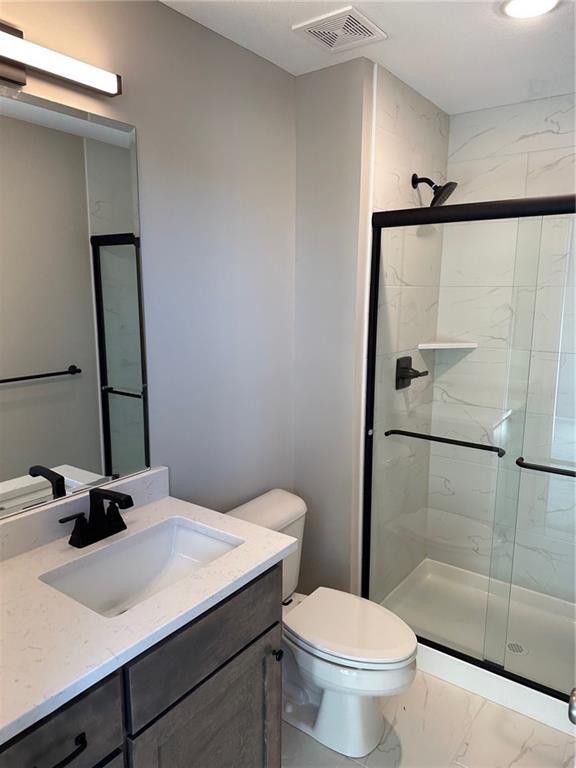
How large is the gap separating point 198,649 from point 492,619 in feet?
5.39

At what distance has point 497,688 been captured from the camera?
2.10 m

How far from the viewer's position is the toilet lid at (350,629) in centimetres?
167

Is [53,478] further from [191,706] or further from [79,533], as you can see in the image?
[191,706]

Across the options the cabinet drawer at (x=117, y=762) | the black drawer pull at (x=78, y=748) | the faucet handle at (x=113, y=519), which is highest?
the faucet handle at (x=113, y=519)

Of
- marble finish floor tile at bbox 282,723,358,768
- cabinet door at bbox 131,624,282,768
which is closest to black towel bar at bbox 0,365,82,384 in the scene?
cabinet door at bbox 131,624,282,768

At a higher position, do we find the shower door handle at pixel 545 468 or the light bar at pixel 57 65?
the light bar at pixel 57 65

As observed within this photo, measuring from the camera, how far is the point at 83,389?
1537 millimetres

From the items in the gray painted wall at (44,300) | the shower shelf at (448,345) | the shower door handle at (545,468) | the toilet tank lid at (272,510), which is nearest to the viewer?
the gray painted wall at (44,300)

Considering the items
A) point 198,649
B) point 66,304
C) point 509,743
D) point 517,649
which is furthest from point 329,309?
point 509,743

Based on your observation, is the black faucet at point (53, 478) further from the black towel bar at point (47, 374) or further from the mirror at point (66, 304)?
the black towel bar at point (47, 374)

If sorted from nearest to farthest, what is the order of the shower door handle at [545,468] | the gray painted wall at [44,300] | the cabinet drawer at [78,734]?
the cabinet drawer at [78,734], the gray painted wall at [44,300], the shower door handle at [545,468]

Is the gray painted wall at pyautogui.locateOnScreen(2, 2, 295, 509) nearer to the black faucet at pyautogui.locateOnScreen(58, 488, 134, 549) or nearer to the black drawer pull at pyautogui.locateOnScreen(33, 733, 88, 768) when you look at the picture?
the black faucet at pyautogui.locateOnScreen(58, 488, 134, 549)

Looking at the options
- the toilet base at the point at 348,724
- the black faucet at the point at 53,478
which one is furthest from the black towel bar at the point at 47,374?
the toilet base at the point at 348,724

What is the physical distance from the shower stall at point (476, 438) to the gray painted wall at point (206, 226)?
1.47 ft
